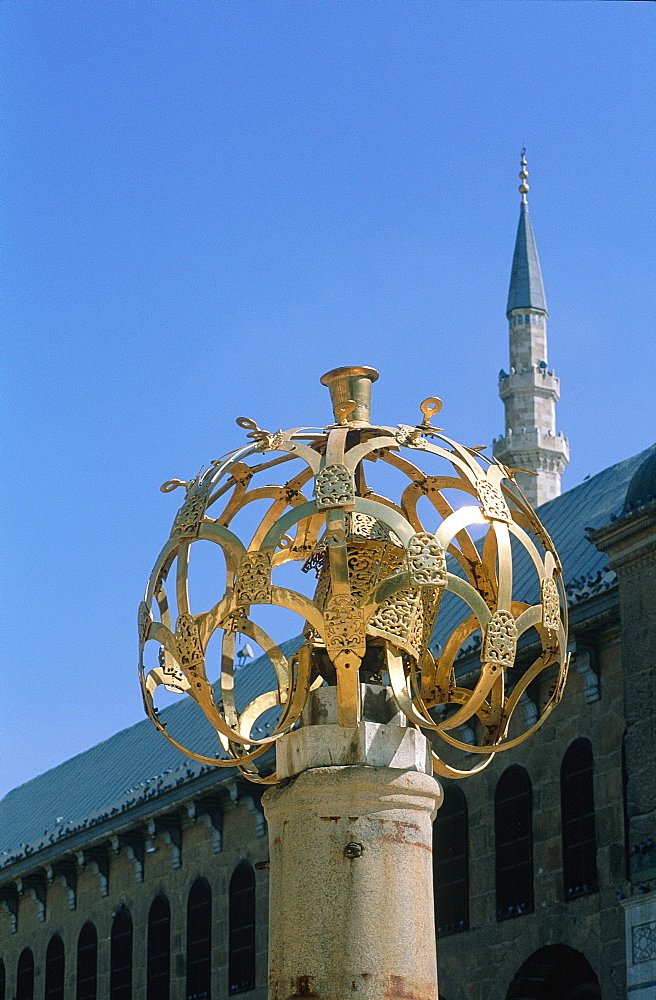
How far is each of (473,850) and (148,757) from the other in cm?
1538

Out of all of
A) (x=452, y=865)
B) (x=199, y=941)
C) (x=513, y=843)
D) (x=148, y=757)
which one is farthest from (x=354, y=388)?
(x=148, y=757)

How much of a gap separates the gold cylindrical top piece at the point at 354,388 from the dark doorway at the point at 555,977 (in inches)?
544

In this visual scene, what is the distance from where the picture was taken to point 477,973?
76.2 feet

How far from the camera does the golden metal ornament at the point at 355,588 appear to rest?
9281 millimetres

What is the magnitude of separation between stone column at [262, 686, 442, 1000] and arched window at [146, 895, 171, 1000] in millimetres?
23057

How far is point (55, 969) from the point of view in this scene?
1393 inches

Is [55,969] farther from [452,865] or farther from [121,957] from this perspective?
[452,865]

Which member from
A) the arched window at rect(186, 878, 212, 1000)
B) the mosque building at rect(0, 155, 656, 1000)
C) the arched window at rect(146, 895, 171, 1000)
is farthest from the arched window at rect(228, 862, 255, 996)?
the arched window at rect(146, 895, 171, 1000)

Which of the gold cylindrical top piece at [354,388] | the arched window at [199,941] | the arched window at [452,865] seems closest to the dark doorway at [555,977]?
the arched window at [452,865]

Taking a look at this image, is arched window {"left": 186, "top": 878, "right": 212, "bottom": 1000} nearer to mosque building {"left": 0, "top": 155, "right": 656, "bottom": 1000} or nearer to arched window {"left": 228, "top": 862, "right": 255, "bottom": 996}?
mosque building {"left": 0, "top": 155, "right": 656, "bottom": 1000}

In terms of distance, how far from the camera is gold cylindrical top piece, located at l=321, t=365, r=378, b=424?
10164mm

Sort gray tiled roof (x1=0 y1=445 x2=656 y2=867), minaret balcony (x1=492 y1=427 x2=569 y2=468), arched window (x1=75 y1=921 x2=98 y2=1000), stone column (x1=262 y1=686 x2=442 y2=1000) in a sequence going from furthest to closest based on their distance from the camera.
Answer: minaret balcony (x1=492 y1=427 x2=569 y2=468) < arched window (x1=75 y1=921 x2=98 y2=1000) < gray tiled roof (x1=0 y1=445 x2=656 y2=867) < stone column (x1=262 y1=686 x2=442 y2=1000)

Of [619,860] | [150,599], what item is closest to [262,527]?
[150,599]

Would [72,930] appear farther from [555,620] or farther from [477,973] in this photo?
[555,620]
